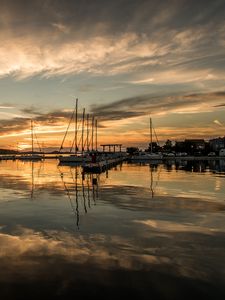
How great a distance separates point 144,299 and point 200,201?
1659cm

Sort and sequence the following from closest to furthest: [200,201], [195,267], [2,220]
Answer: [195,267] < [2,220] < [200,201]

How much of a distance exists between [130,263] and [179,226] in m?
5.74

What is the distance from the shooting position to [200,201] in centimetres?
2370

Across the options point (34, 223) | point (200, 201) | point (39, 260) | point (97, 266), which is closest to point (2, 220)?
point (34, 223)

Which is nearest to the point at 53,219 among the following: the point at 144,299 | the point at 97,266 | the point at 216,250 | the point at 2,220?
the point at 2,220

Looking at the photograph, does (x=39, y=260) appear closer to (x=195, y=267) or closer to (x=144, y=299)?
(x=144, y=299)

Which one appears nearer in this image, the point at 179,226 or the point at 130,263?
the point at 130,263

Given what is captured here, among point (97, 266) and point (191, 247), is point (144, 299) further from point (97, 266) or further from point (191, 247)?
point (191, 247)

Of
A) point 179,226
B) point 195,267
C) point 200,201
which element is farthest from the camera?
point 200,201

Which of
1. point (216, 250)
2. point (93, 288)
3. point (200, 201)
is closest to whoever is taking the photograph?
point (93, 288)

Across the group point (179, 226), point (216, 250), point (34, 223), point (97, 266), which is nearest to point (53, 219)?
point (34, 223)

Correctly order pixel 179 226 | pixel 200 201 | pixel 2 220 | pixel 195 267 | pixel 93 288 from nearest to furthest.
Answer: pixel 93 288 < pixel 195 267 < pixel 179 226 < pixel 2 220 < pixel 200 201

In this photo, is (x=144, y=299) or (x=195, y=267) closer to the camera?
(x=144, y=299)

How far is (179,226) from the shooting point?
15.7 meters
